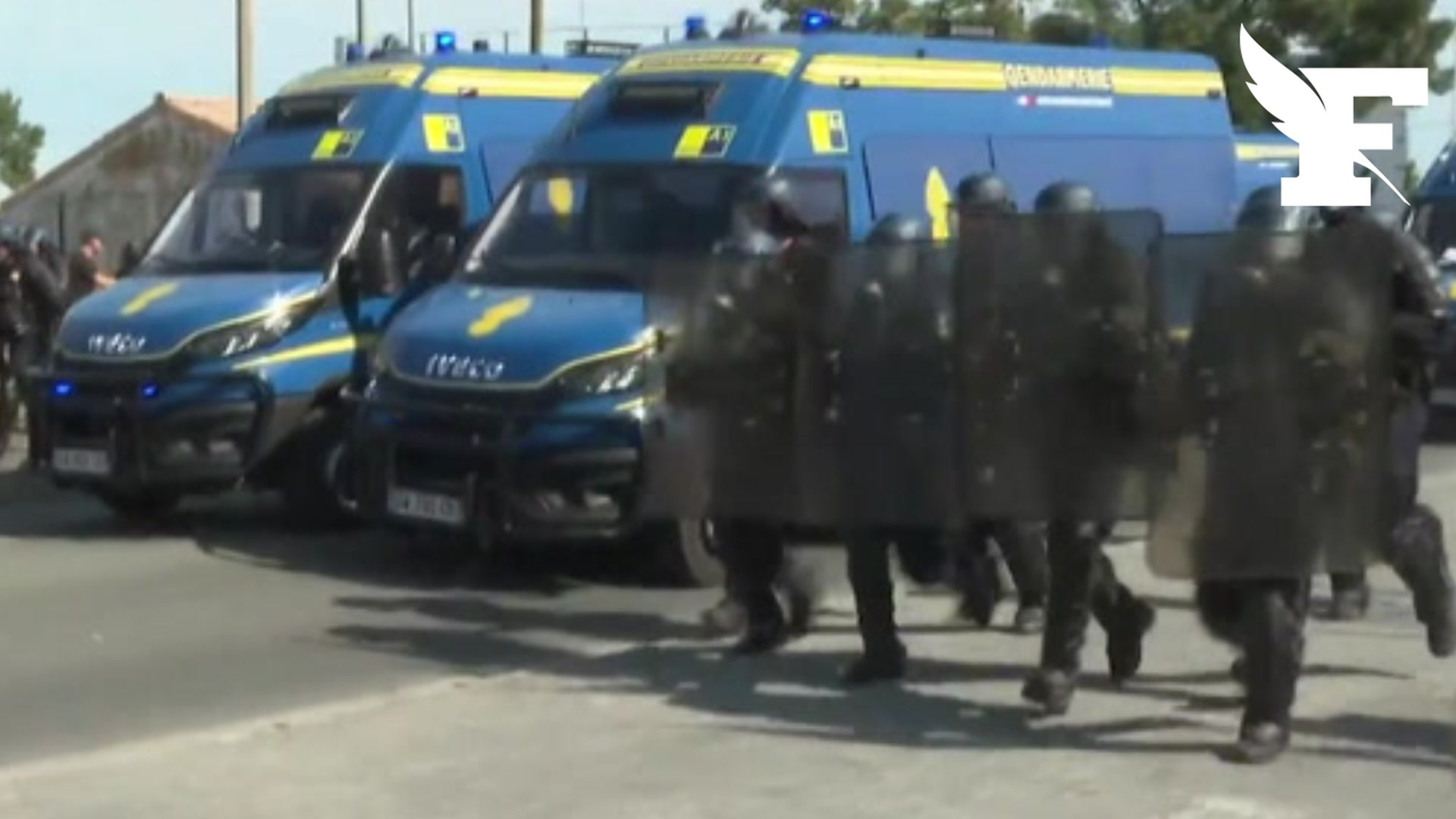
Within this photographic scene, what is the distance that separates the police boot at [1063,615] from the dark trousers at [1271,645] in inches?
28.1

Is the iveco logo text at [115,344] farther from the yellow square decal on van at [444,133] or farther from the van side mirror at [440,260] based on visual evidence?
the yellow square decal on van at [444,133]

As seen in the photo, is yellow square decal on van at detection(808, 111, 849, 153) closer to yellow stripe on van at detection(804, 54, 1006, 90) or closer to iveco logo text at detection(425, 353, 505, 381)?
yellow stripe on van at detection(804, 54, 1006, 90)

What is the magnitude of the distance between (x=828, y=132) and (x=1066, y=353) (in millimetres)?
4643

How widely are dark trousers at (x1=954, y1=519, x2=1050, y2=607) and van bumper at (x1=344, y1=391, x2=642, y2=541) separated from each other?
72.1 inches

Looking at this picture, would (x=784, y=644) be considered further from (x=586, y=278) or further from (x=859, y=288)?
(x=586, y=278)

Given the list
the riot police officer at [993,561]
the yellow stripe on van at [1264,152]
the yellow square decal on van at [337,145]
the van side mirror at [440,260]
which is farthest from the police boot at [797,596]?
the yellow stripe on van at [1264,152]

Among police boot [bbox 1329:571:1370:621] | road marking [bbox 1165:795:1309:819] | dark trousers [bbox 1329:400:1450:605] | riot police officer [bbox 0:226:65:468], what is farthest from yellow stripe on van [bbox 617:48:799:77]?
riot police officer [bbox 0:226:65:468]

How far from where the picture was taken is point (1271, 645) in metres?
9.14

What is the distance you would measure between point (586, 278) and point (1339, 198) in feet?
15.2

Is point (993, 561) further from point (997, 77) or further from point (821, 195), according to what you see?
point (997, 77)

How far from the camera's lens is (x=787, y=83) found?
14.0 meters

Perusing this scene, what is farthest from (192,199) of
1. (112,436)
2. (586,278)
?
(586,278)

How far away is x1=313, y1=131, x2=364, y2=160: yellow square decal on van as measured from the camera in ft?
51.4

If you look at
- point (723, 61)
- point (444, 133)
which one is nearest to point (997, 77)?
point (723, 61)
